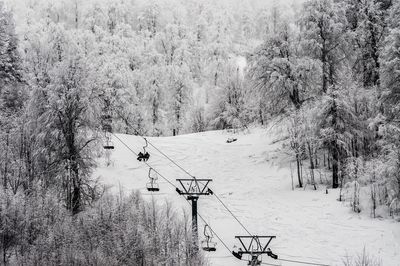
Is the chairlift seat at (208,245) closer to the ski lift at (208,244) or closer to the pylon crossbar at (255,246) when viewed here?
the ski lift at (208,244)

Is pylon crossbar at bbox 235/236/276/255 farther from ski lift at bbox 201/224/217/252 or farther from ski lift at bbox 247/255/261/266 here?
ski lift at bbox 201/224/217/252

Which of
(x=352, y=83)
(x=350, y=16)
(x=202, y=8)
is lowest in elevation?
(x=352, y=83)

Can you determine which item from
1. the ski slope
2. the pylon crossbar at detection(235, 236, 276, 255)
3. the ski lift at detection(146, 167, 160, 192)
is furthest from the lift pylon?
the ski lift at detection(146, 167, 160, 192)

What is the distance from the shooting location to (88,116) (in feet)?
86.2

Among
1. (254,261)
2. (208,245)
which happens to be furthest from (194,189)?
(254,261)

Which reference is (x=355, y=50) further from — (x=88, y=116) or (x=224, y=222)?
(x=88, y=116)

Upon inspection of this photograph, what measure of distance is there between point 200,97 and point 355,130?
38853 millimetres

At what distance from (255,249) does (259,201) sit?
6.14 meters

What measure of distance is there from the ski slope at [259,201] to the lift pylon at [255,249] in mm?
414

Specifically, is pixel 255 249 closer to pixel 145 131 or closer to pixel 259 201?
pixel 259 201

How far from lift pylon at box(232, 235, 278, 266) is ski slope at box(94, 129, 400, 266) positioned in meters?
0.41

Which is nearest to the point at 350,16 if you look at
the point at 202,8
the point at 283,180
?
the point at 283,180

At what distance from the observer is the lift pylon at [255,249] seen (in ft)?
71.9

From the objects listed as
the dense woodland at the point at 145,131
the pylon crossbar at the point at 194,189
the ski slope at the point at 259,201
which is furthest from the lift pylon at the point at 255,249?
the pylon crossbar at the point at 194,189
